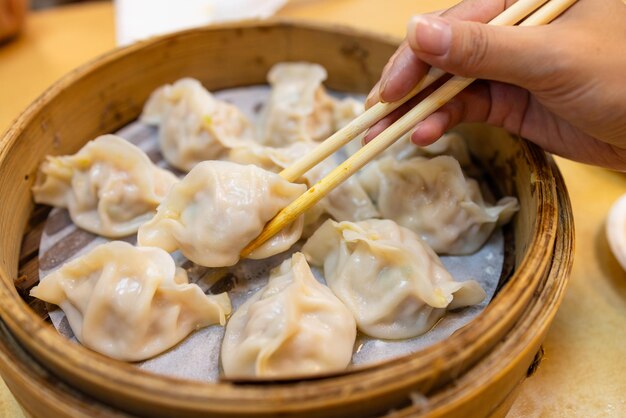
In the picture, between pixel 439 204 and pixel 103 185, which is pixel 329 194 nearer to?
pixel 439 204

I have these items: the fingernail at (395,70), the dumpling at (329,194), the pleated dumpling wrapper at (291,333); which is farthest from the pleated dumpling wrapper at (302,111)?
the pleated dumpling wrapper at (291,333)

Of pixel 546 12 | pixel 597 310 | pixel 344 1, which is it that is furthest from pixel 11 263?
pixel 344 1

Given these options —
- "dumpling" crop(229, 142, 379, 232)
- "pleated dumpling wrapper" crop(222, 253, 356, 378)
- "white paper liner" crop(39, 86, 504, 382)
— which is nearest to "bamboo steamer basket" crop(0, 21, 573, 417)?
"white paper liner" crop(39, 86, 504, 382)

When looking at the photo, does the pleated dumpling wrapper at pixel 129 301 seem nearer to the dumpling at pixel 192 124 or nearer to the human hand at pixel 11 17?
the dumpling at pixel 192 124

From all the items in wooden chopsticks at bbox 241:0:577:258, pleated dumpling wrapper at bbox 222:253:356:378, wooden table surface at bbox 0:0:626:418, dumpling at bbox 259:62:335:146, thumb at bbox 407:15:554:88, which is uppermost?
thumb at bbox 407:15:554:88

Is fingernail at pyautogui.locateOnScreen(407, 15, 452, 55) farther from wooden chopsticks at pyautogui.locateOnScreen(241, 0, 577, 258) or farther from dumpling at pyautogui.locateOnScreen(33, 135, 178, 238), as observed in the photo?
dumpling at pyautogui.locateOnScreen(33, 135, 178, 238)

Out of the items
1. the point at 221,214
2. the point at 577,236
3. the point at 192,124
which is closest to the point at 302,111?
the point at 192,124
